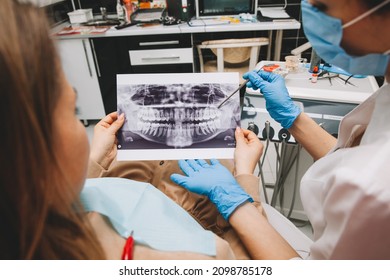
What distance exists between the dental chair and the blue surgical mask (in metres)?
1.44

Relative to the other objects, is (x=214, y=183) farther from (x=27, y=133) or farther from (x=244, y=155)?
(x=27, y=133)

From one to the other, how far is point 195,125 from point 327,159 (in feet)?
1.60

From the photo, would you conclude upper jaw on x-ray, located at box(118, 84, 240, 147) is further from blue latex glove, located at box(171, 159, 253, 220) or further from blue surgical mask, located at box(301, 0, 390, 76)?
blue surgical mask, located at box(301, 0, 390, 76)

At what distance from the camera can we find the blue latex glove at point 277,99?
113 centimetres

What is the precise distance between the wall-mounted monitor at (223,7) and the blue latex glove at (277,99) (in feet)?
5.76

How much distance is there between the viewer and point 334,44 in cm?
72

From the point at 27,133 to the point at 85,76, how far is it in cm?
256

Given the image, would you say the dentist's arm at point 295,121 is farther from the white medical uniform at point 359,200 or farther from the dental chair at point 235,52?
the dental chair at point 235,52

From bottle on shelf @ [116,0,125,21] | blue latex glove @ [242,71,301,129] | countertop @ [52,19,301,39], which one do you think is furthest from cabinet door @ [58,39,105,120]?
blue latex glove @ [242,71,301,129]

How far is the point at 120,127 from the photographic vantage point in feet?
3.49

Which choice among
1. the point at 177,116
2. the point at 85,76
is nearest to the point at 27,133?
the point at 177,116

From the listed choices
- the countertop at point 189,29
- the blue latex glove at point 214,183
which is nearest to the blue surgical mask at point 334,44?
the blue latex glove at point 214,183

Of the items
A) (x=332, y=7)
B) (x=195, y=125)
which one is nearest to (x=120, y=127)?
(x=195, y=125)

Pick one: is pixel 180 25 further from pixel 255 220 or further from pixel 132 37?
pixel 255 220
